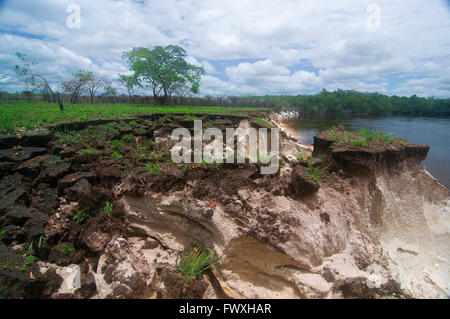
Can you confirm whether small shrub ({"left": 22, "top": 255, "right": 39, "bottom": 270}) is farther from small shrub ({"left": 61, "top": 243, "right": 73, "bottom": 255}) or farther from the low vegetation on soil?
the low vegetation on soil

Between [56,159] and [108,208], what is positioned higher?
[56,159]

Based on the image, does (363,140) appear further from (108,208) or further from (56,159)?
(56,159)

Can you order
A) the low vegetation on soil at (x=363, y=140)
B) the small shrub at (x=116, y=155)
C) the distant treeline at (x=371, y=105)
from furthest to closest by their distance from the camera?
1. the distant treeline at (x=371, y=105)
2. the small shrub at (x=116, y=155)
3. the low vegetation on soil at (x=363, y=140)

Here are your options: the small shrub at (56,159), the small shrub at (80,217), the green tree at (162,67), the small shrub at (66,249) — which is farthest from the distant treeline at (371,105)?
the small shrub at (66,249)

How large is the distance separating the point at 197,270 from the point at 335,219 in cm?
288

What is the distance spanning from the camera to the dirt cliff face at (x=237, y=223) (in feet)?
10.6

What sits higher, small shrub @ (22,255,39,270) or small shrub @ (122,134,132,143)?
small shrub @ (122,134,132,143)

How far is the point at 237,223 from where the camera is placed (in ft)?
12.0

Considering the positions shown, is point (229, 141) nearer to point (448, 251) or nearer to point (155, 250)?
point (155, 250)

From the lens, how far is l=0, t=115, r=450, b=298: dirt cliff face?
3230mm

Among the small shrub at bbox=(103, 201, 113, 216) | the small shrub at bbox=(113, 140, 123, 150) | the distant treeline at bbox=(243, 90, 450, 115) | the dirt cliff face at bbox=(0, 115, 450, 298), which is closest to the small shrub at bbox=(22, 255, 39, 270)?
the dirt cliff face at bbox=(0, 115, 450, 298)

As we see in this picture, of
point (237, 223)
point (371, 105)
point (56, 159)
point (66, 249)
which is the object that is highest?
point (371, 105)

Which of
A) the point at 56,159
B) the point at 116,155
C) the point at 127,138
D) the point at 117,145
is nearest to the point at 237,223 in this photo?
the point at 116,155

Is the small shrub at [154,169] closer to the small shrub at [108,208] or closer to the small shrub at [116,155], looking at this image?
the small shrub at [108,208]
